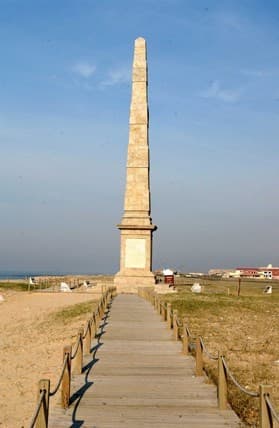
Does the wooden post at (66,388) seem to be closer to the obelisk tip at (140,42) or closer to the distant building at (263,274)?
the obelisk tip at (140,42)

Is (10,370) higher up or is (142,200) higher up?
(142,200)

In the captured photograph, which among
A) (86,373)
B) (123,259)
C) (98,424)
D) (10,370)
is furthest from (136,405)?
(123,259)

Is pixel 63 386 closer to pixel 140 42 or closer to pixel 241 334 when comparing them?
pixel 241 334

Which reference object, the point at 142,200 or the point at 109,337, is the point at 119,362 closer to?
the point at 109,337

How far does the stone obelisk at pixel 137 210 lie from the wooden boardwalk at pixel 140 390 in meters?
15.2

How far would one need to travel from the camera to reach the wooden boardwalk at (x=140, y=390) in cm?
741

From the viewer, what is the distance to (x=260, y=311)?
75.8ft

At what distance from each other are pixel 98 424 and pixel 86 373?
3.15m

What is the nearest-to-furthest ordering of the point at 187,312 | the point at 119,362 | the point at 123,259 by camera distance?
the point at 119,362 < the point at 187,312 < the point at 123,259

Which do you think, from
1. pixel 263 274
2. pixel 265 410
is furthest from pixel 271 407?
→ pixel 263 274

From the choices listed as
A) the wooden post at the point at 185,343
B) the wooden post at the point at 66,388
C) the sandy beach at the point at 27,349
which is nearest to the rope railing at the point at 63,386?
the wooden post at the point at 66,388

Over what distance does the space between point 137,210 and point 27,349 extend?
1545 centimetres

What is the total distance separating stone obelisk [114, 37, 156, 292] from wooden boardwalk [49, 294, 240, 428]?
15218mm

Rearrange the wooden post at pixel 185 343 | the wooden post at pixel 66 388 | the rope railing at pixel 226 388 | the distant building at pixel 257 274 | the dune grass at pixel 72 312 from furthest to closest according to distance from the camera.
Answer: the distant building at pixel 257 274 → the dune grass at pixel 72 312 → the wooden post at pixel 185 343 → the wooden post at pixel 66 388 → the rope railing at pixel 226 388
